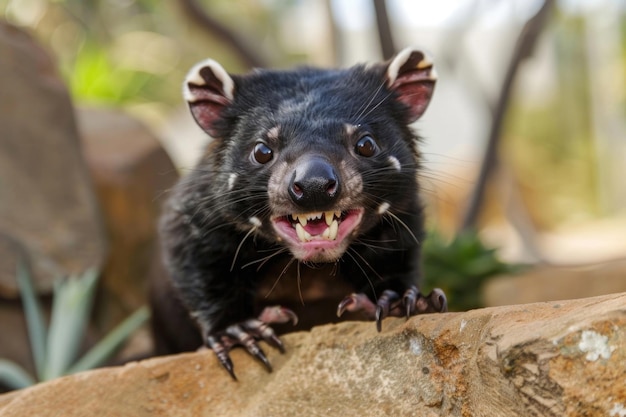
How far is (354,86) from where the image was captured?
13.4ft

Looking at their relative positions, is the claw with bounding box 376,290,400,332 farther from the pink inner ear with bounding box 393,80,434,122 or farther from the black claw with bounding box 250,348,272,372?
the pink inner ear with bounding box 393,80,434,122

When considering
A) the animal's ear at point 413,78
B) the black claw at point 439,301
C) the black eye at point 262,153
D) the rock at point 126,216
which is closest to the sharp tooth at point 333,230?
the black eye at point 262,153

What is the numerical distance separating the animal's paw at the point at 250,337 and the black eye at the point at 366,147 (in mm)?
834

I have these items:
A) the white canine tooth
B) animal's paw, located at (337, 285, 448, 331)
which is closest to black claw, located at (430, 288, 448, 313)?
animal's paw, located at (337, 285, 448, 331)

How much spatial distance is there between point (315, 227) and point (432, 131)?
22613 millimetres

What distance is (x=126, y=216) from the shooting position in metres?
7.32

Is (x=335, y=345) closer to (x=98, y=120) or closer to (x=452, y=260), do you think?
(x=452, y=260)

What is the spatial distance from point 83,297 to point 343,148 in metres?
3.21

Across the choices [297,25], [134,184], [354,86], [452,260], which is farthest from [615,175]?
[354,86]

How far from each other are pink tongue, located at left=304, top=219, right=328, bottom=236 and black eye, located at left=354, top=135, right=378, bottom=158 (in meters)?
0.42

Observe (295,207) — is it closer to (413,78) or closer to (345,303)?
(345,303)

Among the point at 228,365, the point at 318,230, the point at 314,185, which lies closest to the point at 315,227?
the point at 318,230

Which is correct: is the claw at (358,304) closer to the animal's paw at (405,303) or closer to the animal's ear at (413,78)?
the animal's paw at (405,303)

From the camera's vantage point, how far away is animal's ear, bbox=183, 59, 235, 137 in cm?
408
